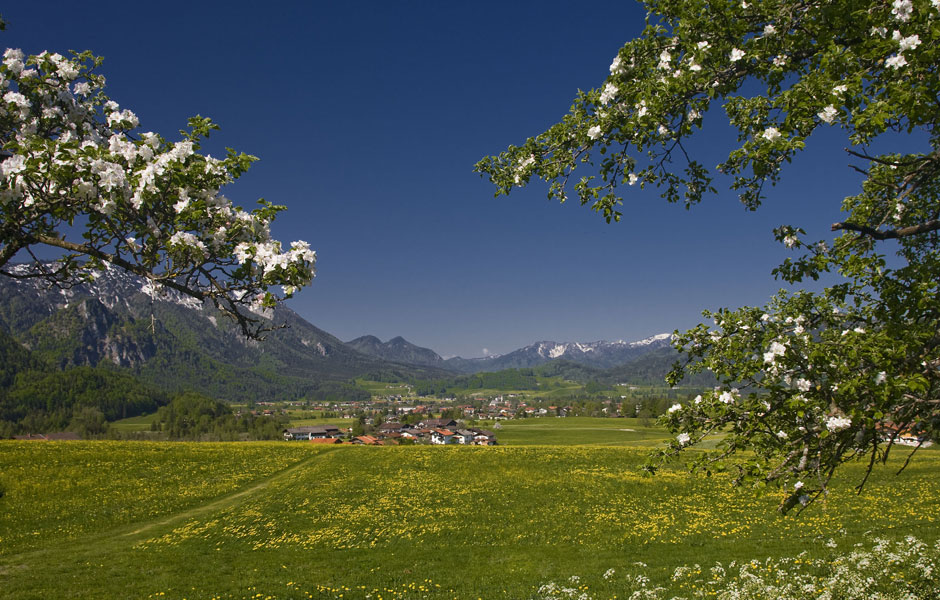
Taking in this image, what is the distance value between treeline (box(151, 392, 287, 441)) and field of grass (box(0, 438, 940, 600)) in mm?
105022

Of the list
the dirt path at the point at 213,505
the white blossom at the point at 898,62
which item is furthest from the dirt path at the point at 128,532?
the white blossom at the point at 898,62

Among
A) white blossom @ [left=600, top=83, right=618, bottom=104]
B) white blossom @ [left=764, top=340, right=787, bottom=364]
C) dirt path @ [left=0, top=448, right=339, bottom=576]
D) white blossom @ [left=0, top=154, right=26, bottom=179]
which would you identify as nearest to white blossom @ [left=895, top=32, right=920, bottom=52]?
white blossom @ [left=600, top=83, right=618, bottom=104]

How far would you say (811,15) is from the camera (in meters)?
5.89

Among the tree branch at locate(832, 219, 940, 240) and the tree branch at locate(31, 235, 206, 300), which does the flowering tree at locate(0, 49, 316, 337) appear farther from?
the tree branch at locate(832, 219, 940, 240)

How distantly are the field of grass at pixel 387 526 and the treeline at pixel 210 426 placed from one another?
105 metres

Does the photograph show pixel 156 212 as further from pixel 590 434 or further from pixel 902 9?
pixel 590 434

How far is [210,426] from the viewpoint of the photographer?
542 ft

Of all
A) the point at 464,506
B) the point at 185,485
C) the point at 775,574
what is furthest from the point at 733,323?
the point at 185,485

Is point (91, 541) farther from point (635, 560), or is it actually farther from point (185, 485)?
point (635, 560)

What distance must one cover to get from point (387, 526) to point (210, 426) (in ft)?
546

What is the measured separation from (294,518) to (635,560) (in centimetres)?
1971

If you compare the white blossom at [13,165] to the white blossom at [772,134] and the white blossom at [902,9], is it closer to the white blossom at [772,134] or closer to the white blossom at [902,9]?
the white blossom at [772,134]

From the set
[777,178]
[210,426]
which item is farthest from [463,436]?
[777,178]

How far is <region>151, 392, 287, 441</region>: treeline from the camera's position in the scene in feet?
475
